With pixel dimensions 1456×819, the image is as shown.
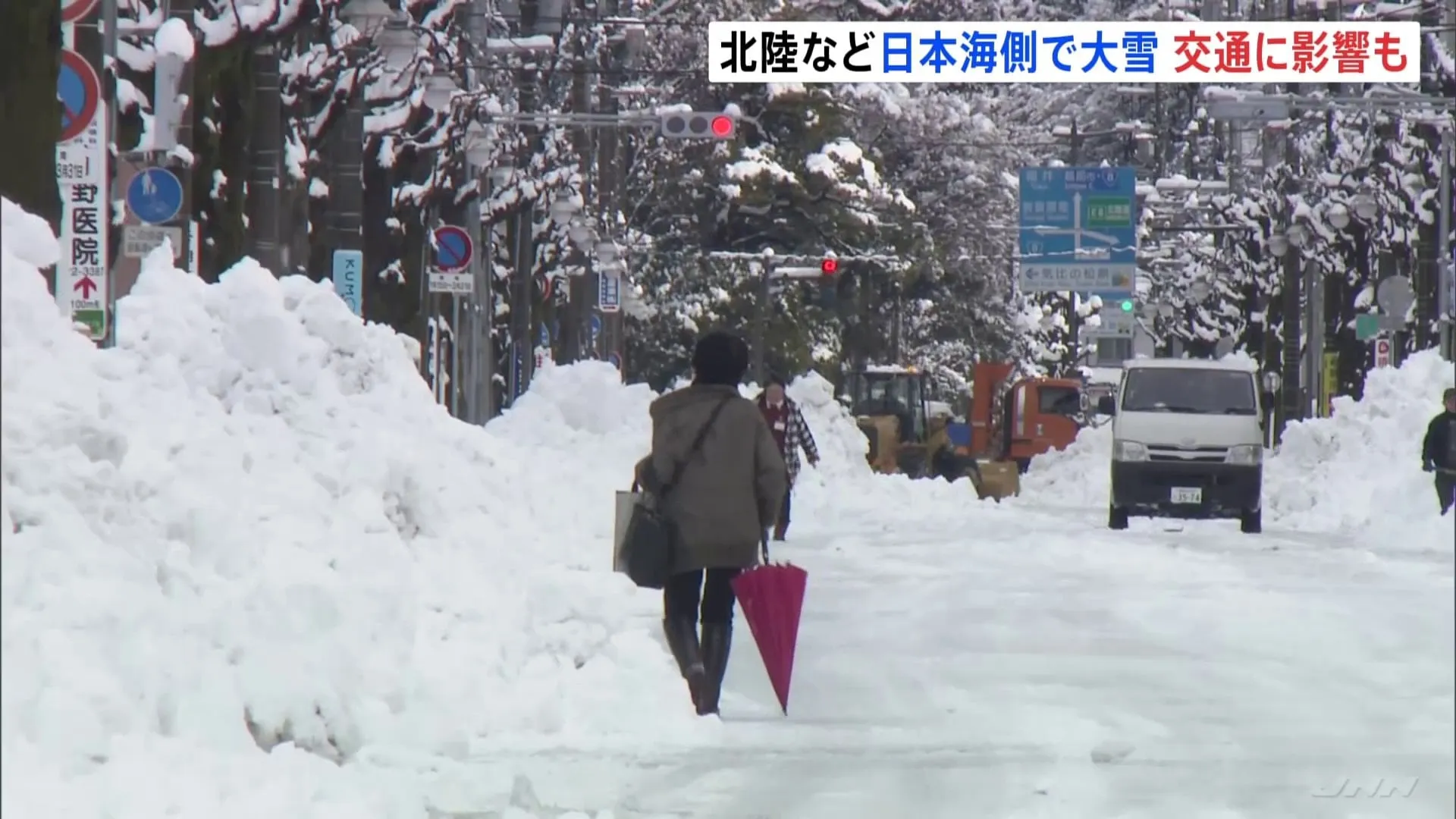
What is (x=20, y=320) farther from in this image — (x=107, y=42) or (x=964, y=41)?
(x=964, y=41)

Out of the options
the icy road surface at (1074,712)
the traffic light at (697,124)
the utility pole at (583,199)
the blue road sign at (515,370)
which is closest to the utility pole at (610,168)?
the utility pole at (583,199)

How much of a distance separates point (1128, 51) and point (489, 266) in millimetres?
14497

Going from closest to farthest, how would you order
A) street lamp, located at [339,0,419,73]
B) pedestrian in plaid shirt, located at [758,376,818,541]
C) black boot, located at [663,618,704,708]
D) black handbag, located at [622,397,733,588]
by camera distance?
black handbag, located at [622,397,733,588] → black boot, located at [663,618,704,708] → pedestrian in plaid shirt, located at [758,376,818,541] → street lamp, located at [339,0,419,73]

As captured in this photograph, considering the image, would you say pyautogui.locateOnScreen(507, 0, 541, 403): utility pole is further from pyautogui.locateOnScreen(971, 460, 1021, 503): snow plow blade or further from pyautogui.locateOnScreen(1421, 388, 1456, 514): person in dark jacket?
pyautogui.locateOnScreen(1421, 388, 1456, 514): person in dark jacket

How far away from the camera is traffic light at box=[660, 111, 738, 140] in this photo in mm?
32938

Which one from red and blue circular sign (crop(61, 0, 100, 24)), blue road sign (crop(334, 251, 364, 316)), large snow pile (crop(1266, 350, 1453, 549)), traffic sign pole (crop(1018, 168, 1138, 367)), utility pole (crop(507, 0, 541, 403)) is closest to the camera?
red and blue circular sign (crop(61, 0, 100, 24))

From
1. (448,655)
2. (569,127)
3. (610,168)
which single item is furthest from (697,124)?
(448,655)

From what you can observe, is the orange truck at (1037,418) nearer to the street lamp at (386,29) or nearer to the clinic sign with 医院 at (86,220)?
the street lamp at (386,29)

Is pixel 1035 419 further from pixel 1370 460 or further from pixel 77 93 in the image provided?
pixel 77 93

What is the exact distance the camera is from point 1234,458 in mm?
28547

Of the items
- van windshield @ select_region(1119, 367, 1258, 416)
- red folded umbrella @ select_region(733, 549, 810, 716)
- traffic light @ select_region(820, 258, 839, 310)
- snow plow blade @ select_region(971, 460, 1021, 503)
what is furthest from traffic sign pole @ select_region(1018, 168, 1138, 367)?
red folded umbrella @ select_region(733, 549, 810, 716)

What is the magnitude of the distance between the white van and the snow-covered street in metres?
10.4

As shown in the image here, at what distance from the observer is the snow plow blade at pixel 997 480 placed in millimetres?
42594

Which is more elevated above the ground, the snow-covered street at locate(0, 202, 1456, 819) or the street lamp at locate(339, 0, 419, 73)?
the street lamp at locate(339, 0, 419, 73)
